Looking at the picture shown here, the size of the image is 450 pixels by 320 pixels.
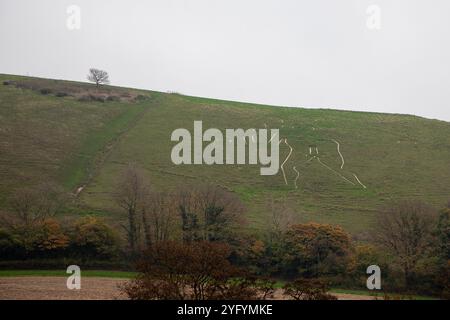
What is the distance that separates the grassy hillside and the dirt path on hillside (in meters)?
18.9

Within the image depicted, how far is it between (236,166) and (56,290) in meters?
46.4

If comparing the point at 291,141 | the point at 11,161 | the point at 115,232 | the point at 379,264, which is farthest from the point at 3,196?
the point at 291,141

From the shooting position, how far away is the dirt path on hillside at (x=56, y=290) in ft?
94.1

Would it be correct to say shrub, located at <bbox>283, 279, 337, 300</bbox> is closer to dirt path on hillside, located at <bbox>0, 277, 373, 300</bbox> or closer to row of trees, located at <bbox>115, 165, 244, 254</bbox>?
dirt path on hillside, located at <bbox>0, 277, 373, 300</bbox>

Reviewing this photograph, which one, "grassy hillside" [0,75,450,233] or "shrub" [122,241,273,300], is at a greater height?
"grassy hillside" [0,75,450,233]

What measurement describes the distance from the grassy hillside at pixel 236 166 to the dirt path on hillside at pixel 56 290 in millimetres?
18882

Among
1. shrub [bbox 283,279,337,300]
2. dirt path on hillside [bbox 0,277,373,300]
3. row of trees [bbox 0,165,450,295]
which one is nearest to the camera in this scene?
shrub [bbox 283,279,337,300]

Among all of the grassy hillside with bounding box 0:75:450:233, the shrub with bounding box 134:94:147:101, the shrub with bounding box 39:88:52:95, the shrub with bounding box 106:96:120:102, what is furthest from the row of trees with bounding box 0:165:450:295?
the shrub with bounding box 134:94:147:101

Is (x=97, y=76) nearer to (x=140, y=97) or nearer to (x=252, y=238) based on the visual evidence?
(x=140, y=97)

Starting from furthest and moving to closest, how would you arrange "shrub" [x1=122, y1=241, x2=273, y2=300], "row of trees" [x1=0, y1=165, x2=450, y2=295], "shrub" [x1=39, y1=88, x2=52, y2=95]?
"shrub" [x1=39, y1=88, x2=52, y2=95], "row of trees" [x1=0, y1=165, x2=450, y2=295], "shrub" [x1=122, y1=241, x2=273, y2=300]

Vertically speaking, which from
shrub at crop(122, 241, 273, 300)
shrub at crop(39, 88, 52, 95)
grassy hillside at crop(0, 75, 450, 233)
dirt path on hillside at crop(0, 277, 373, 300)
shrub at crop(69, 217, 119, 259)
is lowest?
dirt path on hillside at crop(0, 277, 373, 300)

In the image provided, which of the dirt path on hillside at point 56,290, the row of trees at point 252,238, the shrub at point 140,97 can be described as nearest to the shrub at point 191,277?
the dirt path on hillside at point 56,290

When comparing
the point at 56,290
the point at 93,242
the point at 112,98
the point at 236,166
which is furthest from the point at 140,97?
the point at 56,290

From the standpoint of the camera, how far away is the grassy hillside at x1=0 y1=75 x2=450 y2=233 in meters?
Result: 62.8
